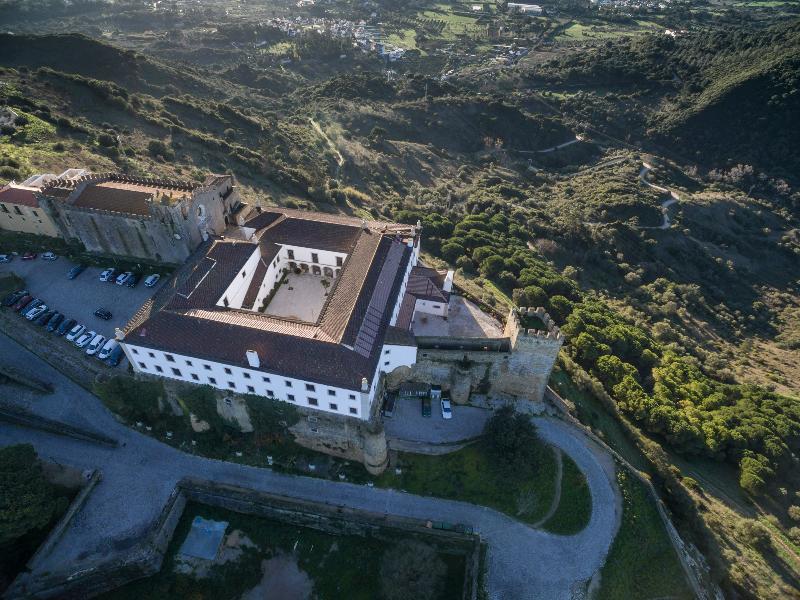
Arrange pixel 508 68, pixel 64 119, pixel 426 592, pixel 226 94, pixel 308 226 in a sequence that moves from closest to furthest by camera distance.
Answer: pixel 426 592 → pixel 308 226 → pixel 64 119 → pixel 226 94 → pixel 508 68

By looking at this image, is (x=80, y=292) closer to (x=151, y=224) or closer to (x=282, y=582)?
(x=151, y=224)

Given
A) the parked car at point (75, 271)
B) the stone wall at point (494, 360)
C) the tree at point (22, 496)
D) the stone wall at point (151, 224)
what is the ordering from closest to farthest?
the tree at point (22, 496)
the stone wall at point (494, 360)
the stone wall at point (151, 224)
the parked car at point (75, 271)

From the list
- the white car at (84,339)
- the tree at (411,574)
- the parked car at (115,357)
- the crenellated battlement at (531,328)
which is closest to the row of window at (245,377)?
the parked car at (115,357)

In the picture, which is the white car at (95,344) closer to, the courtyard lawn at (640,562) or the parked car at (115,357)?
the parked car at (115,357)

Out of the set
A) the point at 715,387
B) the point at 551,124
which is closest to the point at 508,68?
the point at 551,124

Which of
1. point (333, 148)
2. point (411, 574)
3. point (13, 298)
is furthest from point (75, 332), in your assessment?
point (333, 148)

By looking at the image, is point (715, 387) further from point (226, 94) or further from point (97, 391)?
point (226, 94)

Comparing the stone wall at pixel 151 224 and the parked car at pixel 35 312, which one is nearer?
the parked car at pixel 35 312
